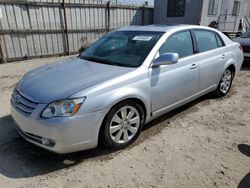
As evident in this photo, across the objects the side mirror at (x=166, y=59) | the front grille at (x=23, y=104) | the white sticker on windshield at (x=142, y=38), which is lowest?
the front grille at (x=23, y=104)

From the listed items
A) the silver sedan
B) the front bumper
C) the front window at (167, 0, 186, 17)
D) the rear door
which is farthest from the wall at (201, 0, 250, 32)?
the front bumper

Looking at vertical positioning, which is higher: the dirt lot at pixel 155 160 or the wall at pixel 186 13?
the wall at pixel 186 13

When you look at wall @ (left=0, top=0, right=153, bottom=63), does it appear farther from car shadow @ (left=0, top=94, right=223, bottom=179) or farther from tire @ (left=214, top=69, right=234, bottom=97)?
tire @ (left=214, top=69, right=234, bottom=97)

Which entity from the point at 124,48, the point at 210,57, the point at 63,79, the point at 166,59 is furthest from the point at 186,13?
the point at 63,79

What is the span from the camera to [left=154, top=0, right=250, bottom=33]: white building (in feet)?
40.4

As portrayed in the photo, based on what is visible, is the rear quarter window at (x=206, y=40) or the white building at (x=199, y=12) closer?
the rear quarter window at (x=206, y=40)

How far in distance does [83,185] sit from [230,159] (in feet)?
5.90

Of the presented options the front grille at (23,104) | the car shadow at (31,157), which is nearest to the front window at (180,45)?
the car shadow at (31,157)

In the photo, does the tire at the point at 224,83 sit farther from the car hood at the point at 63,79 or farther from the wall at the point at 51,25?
the wall at the point at 51,25

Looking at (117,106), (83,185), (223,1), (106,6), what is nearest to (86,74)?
(117,106)

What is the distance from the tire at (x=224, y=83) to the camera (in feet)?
14.9

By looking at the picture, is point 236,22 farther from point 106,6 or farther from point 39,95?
point 39,95

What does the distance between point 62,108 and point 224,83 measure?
3.61m

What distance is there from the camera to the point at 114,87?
2.57 meters
